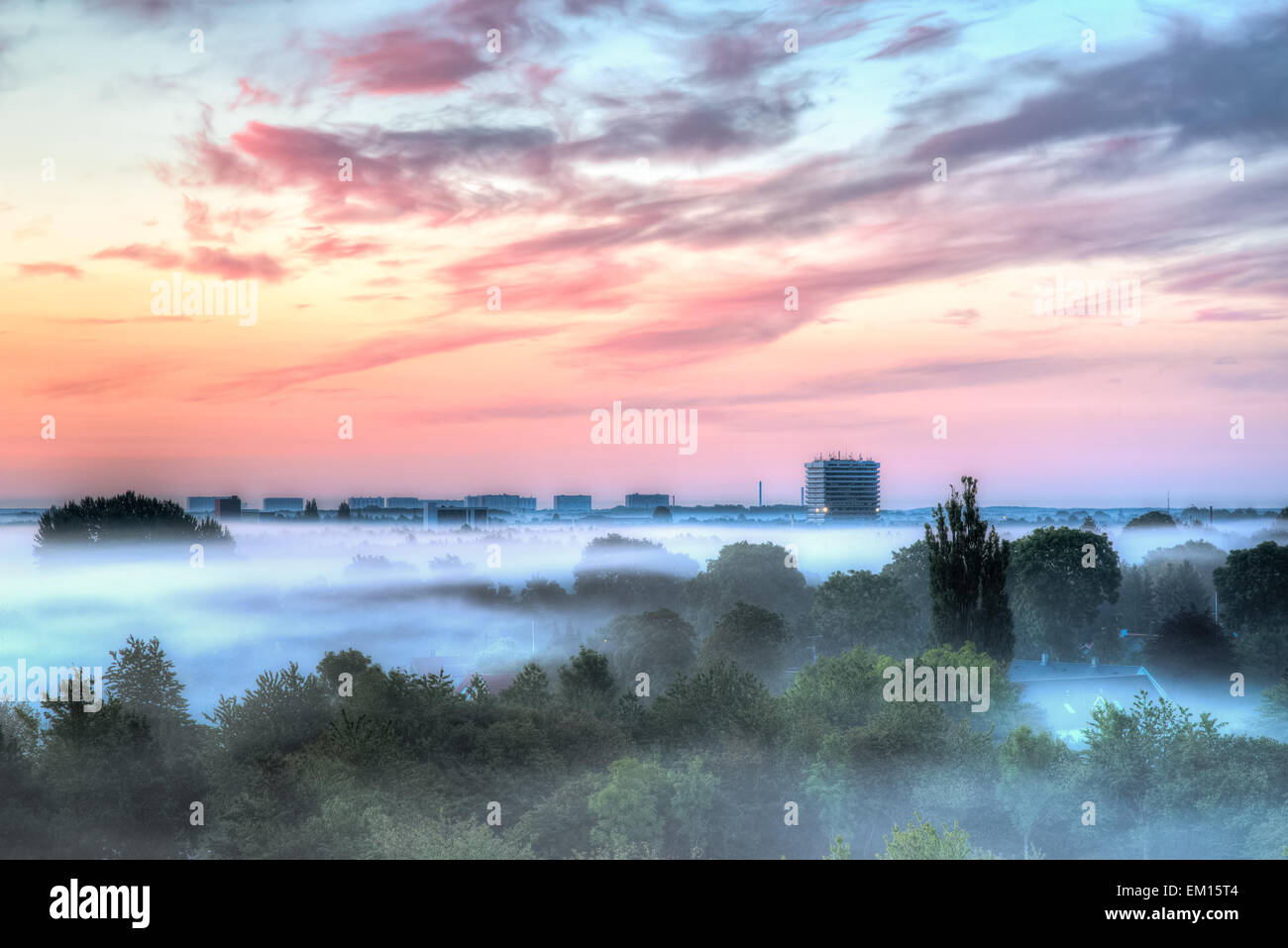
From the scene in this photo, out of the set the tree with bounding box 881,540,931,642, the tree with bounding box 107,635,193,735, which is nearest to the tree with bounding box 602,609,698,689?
the tree with bounding box 881,540,931,642

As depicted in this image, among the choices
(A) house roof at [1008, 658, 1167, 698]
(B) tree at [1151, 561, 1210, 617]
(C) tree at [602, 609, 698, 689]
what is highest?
(B) tree at [1151, 561, 1210, 617]

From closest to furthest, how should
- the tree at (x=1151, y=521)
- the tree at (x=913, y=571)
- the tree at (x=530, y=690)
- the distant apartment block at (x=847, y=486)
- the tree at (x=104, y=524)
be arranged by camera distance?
the tree at (x=530, y=690), the tree at (x=913, y=571), the tree at (x=104, y=524), the tree at (x=1151, y=521), the distant apartment block at (x=847, y=486)

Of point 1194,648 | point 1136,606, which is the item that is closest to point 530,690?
point 1194,648

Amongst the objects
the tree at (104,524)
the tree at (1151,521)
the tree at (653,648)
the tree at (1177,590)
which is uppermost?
the tree at (104,524)

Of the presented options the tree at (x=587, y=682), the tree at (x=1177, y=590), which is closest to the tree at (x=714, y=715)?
the tree at (x=587, y=682)

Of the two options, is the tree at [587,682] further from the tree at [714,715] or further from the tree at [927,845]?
the tree at [927,845]

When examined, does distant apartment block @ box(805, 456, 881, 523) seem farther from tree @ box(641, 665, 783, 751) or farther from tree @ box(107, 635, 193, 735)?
tree @ box(107, 635, 193, 735)

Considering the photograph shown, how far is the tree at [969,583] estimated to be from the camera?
2183 inches

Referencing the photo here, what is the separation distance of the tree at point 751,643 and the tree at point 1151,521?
85452mm

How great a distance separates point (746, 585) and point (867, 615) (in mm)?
20274

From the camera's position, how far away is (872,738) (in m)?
44.9

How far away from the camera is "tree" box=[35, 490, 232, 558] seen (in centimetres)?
10826

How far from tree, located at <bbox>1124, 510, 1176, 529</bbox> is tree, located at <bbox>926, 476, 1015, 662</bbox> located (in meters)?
96.3

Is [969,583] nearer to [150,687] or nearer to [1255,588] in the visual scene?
[1255,588]
